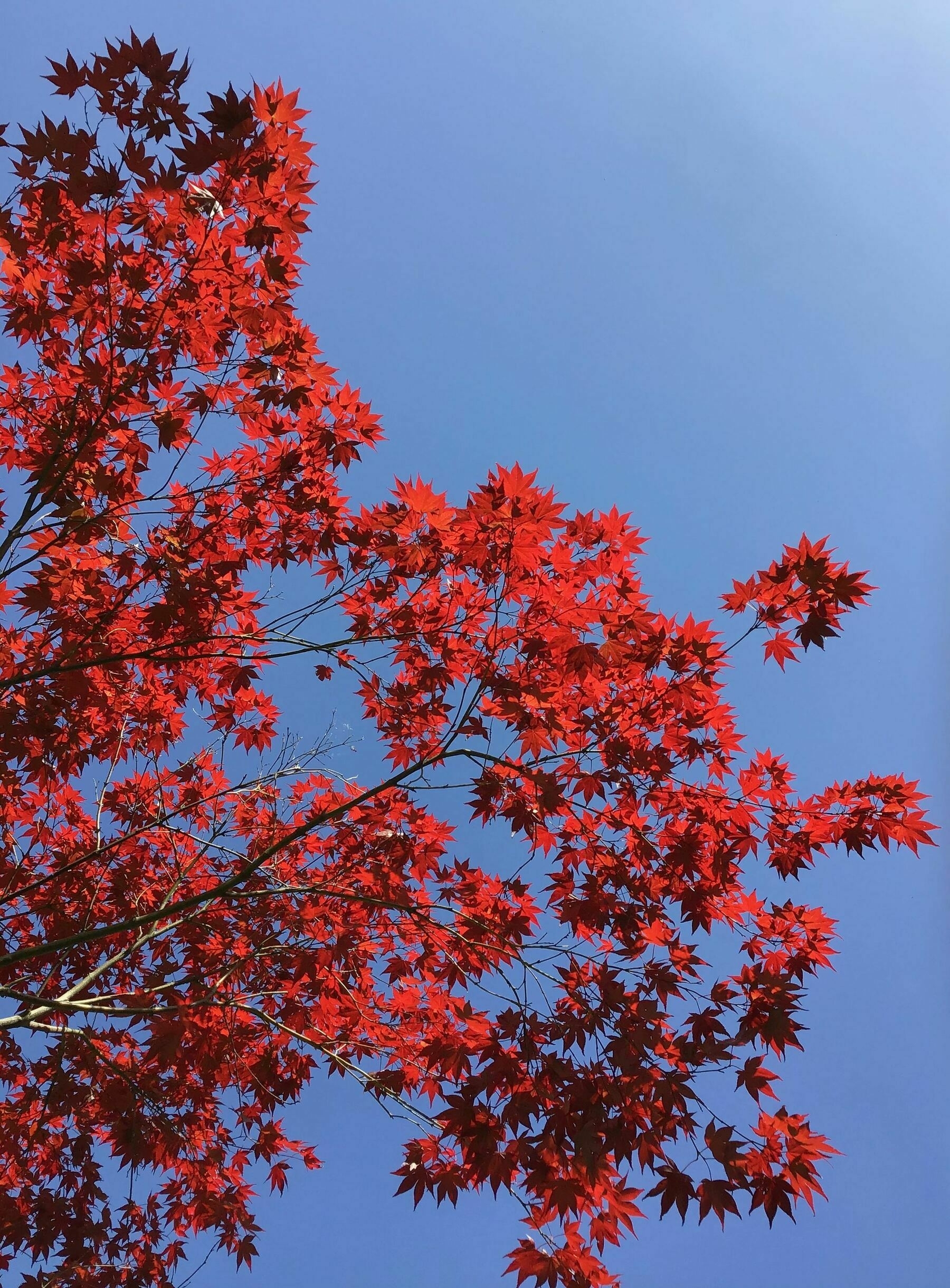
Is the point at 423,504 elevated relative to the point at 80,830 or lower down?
elevated

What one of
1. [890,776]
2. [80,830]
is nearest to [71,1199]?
[80,830]

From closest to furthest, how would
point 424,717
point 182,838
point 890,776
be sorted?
1. point 890,776
2. point 424,717
3. point 182,838

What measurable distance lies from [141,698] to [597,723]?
10.6 ft

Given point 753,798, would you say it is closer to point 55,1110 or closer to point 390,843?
point 390,843

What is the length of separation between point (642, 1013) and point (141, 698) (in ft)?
12.8

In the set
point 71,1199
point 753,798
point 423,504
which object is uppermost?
point 423,504

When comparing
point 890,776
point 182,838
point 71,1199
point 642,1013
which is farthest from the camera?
point 182,838

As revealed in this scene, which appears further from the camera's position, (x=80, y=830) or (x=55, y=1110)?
(x=80, y=830)

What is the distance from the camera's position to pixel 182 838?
5918 millimetres

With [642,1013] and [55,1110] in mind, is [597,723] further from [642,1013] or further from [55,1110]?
[55,1110]

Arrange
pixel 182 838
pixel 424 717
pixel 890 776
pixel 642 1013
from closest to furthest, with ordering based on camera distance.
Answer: pixel 642 1013, pixel 890 776, pixel 424 717, pixel 182 838

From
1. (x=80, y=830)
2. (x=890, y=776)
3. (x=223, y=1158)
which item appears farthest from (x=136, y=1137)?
(x=890, y=776)

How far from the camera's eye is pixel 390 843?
16.5 ft

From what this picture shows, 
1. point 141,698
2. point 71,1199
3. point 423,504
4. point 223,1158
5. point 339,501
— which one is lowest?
point 71,1199
